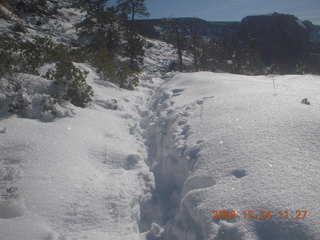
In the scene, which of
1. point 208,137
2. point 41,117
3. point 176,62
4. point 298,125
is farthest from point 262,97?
point 176,62

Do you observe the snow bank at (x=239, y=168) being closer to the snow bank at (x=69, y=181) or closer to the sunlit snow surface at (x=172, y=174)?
the sunlit snow surface at (x=172, y=174)

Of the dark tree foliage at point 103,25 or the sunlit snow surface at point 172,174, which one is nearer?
the sunlit snow surface at point 172,174

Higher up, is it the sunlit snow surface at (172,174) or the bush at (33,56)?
the bush at (33,56)

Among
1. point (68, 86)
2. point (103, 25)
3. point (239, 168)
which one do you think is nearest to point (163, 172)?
point (239, 168)

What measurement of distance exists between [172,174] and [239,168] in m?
1.41

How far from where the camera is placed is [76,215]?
2.75 meters

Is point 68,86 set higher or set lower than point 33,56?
lower

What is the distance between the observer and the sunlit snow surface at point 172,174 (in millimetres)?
2385

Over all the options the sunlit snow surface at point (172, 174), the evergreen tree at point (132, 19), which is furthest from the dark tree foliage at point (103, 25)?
the sunlit snow surface at point (172, 174)
